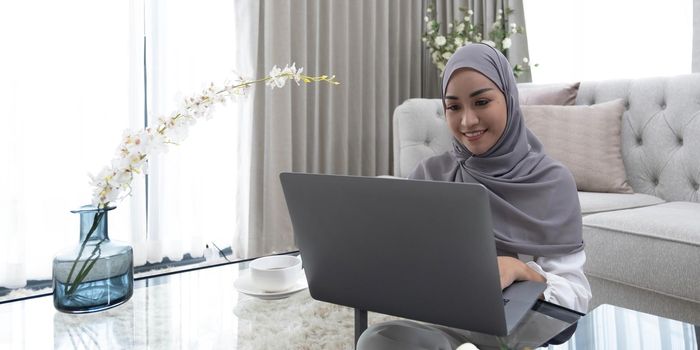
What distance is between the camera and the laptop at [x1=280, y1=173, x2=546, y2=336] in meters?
0.57

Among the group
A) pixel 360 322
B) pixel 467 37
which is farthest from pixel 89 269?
pixel 467 37

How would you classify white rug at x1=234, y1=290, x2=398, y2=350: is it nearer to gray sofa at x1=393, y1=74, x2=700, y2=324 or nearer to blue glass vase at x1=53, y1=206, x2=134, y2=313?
blue glass vase at x1=53, y1=206, x2=134, y2=313

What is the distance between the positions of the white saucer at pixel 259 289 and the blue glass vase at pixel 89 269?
22 cm

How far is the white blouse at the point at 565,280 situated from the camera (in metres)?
0.92

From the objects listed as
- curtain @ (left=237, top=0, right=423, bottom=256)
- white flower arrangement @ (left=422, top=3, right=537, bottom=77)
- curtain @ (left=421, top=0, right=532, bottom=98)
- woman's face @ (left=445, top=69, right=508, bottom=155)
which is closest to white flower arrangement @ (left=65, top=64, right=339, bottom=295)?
woman's face @ (left=445, top=69, right=508, bottom=155)

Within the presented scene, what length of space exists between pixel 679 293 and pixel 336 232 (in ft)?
3.90

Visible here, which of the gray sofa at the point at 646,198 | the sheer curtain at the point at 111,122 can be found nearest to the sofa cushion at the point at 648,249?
the gray sofa at the point at 646,198

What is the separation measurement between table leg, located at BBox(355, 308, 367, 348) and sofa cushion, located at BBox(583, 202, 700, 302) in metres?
1.07

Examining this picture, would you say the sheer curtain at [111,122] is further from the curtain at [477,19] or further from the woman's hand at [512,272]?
the woman's hand at [512,272]

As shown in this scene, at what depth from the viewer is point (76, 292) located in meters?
0.88

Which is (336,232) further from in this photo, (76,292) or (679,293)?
(679,293)

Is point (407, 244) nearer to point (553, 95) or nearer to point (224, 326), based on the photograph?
point (224, 326)

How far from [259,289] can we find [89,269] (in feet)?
0.97

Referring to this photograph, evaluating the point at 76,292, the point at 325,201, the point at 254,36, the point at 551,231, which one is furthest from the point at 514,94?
the point at 254,36
